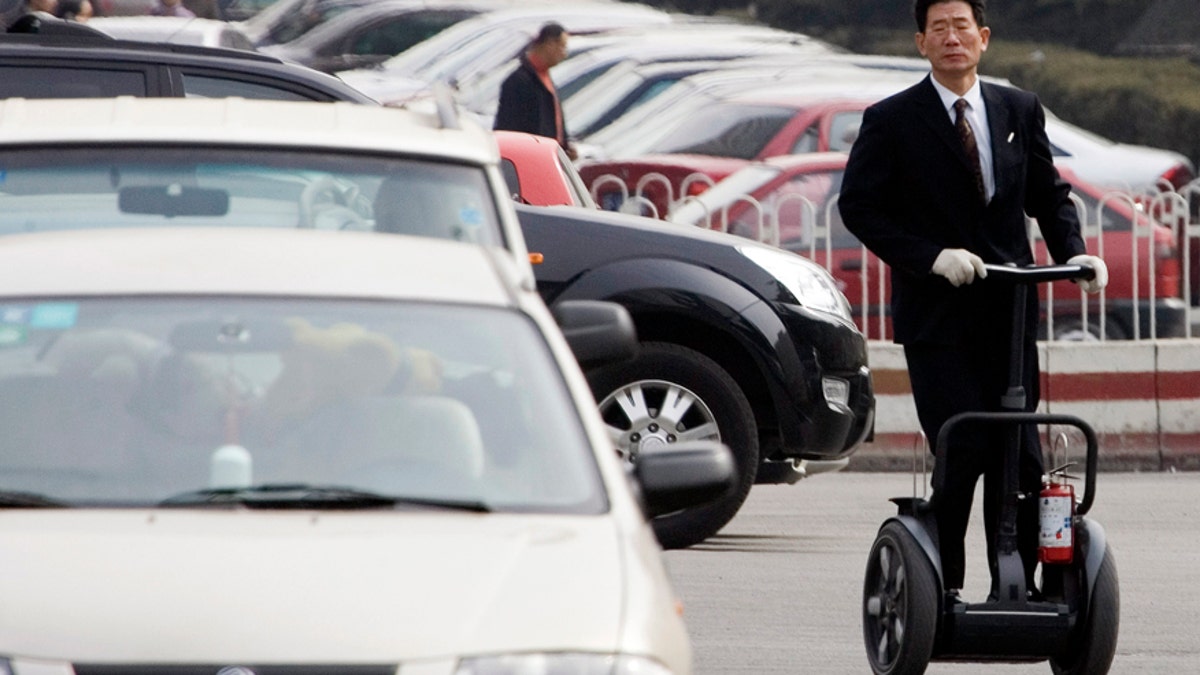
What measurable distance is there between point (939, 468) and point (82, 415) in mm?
2444

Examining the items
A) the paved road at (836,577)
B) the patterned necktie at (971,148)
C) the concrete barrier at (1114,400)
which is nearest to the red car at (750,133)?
the concrete barrier at (1114,400)

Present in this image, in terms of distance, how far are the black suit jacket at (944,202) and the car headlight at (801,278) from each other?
9.50 feet

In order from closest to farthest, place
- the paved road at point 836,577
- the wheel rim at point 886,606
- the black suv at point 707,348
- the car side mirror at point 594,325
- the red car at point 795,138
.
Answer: the car side mirror at point 594,325
the wheel rim at point 886,606
the paved road at point 836,577
the black suv at point 707,348
the red car at point 795,138

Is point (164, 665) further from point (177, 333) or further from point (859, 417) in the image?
point (859, 417)

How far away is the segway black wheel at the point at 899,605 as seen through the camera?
610cm

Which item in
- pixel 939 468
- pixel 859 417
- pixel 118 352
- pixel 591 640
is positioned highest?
pixel 118 352

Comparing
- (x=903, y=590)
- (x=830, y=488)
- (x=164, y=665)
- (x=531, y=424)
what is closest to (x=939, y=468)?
(x=903, y=590)

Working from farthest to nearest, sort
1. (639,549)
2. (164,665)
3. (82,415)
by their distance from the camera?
1. (82,415)
2. (639,549)
3. (164,665)

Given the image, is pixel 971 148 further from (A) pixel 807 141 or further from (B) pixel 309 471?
(A) pixel 807 141

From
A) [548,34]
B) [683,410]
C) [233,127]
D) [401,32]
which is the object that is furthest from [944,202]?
[401,32]

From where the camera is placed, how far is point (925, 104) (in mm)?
6367

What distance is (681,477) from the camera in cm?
470

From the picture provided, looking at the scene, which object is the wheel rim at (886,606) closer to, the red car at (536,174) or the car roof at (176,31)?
the red car at (536,174)

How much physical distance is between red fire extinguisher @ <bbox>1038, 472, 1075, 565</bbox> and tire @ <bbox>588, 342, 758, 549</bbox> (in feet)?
10.2
